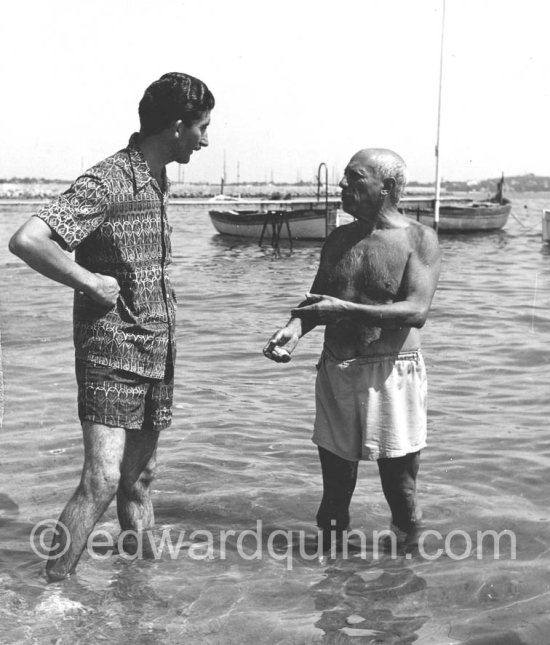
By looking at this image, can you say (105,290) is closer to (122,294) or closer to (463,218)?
(122,294)

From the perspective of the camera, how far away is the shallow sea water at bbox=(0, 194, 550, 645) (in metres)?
3.88

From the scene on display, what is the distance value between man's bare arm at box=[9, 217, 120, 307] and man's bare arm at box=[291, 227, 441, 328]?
908mm

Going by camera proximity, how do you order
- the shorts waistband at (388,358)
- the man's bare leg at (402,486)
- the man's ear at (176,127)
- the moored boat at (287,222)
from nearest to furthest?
the man's ear at (176,127) < the shorts waistband at (388,358) < the man's bare leg at (402,486) < the moored boat at (287,222)

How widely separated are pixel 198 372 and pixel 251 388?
3.31ft

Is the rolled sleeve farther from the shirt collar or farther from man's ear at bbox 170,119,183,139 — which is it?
man's ear at bbox 170,119,183,139

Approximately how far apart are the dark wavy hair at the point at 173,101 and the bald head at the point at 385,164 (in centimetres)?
71

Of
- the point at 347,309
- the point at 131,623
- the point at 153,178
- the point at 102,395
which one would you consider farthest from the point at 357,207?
the point at 131,623

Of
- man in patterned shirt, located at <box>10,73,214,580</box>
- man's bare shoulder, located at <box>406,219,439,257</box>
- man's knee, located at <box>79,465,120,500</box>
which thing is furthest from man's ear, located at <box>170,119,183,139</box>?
man's knee, located at <box>79,465,120,500</box>

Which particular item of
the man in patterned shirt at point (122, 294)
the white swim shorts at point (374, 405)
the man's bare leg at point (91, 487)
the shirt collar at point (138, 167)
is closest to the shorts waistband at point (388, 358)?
the white swim shorts at point (374, 405)

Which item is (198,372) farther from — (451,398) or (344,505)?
(344,505)

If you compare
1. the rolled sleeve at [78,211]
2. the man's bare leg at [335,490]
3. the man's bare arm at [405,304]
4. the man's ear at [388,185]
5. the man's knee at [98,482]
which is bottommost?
the man's bare leg at [335,490]

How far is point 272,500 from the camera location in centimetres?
551

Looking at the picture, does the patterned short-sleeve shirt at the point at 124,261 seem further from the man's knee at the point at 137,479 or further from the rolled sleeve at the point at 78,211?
the man's knee at the point at 137,479

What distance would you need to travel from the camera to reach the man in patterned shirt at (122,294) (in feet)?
12.0
